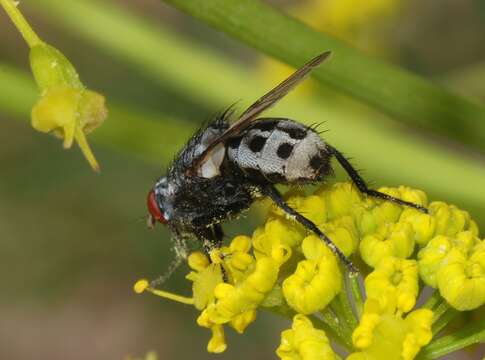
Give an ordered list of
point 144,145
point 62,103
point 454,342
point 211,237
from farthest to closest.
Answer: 1. point 144,145
2. point 211,237
3. point 454,342
4. point 62,103

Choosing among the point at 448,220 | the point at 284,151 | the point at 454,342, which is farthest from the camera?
the point at 284,151

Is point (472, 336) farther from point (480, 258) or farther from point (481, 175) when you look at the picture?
point (481, 175)

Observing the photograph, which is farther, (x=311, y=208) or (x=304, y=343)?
(x=311, y=208)

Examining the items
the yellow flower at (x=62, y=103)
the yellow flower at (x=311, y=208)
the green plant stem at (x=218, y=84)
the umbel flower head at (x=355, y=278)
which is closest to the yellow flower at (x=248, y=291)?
the umbel flower head at (x=355, y=278)

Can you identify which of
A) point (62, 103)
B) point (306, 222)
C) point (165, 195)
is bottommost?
point (165, 195)

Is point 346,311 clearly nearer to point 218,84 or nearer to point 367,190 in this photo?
point 367,190

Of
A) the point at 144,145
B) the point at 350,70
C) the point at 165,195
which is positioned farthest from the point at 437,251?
the point at 144,145

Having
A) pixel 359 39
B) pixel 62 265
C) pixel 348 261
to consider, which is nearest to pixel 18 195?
pixel 62 265

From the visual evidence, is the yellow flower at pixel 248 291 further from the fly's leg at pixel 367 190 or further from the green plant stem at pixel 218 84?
the green plant stem at pixel 218 84
